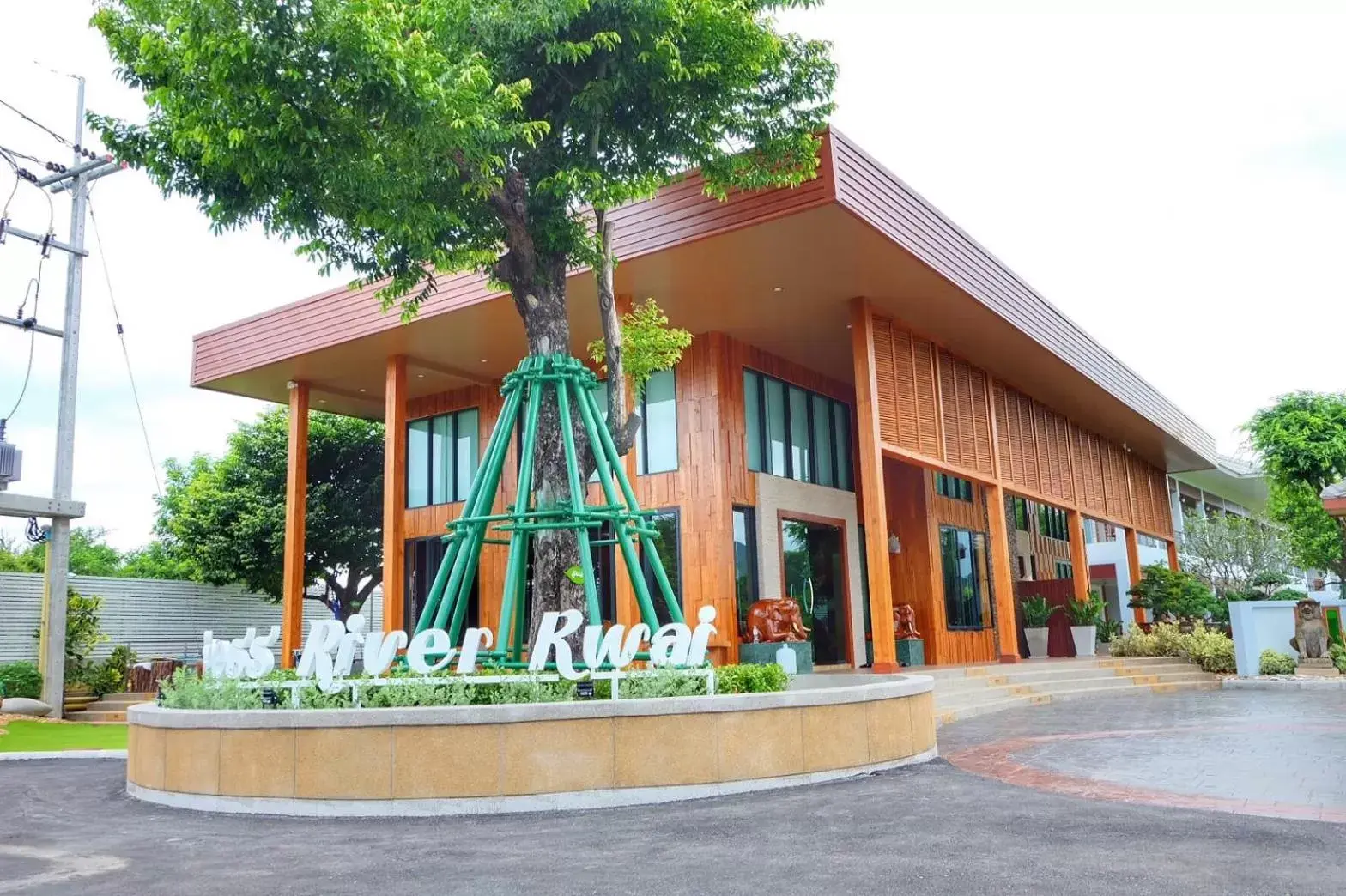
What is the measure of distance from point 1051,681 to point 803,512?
5.04 metres

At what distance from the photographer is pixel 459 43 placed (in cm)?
970

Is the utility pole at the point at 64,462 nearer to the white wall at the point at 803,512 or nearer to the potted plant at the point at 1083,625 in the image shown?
the white wall at the point at 803,512

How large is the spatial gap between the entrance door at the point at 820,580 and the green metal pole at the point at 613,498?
8.68 metres

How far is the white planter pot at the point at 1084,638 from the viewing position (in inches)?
867

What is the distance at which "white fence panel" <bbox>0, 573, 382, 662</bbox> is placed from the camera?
20.1m

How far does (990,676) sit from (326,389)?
46.2ft

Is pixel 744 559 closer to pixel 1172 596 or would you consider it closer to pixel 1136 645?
pixel 1136 645

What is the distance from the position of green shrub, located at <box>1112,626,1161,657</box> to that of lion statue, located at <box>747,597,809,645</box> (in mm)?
9059

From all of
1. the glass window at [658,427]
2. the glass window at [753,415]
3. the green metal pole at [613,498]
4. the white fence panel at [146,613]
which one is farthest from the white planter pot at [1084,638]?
the white fence panel at [146,613]

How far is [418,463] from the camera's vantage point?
22500 mm

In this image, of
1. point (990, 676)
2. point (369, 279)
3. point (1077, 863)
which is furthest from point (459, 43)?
point (990, 676)

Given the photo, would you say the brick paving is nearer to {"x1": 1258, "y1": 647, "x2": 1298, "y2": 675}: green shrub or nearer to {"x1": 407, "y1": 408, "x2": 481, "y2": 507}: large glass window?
{"x1": 1258, "y1": 647, "x2": 1298, "y2": 675}: green shrub

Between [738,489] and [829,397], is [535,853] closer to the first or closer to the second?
[738,489]

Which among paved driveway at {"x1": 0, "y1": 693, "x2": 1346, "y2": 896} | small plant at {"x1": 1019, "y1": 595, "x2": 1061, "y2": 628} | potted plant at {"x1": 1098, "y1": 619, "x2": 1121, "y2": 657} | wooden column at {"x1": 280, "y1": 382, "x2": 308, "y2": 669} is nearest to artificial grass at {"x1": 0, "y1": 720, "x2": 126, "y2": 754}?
wooden column at {"x1": 280, "y1": 382, "x2": 308, "y2": 669}
